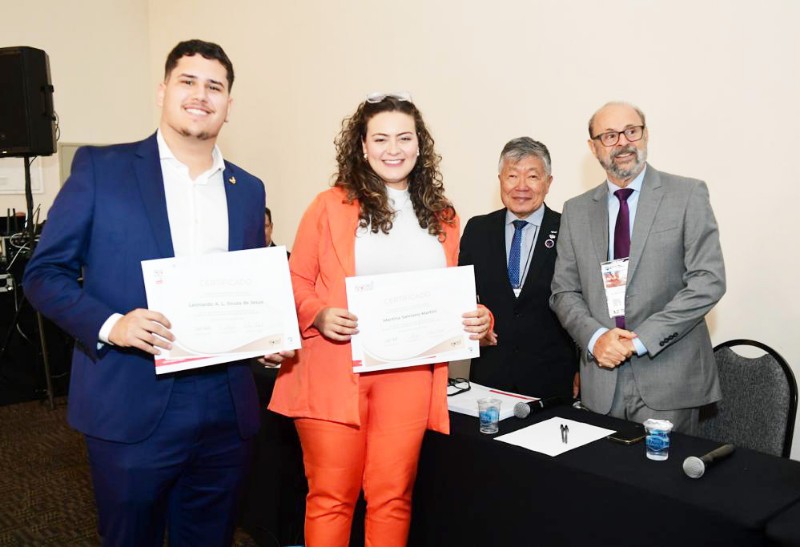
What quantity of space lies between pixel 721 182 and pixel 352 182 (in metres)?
2.21

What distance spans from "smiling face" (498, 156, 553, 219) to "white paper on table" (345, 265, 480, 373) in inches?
38.2

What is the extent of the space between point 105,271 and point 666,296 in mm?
1800

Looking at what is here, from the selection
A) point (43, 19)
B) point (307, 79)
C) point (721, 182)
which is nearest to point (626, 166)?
point (721, 182)

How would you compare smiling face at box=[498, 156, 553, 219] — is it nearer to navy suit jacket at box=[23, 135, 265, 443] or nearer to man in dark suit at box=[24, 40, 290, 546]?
man in dark suit at box=[24, 40, 290, 546]

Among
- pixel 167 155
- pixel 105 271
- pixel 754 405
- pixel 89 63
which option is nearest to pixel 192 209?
pixel 167 155

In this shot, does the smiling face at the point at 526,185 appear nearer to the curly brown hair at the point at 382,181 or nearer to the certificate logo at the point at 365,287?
the curly brown hair at the point at 382,181

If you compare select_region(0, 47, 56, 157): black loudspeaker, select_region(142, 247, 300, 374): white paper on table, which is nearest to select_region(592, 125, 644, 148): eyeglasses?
select_region(142, 247, 300, 374): white paper on table

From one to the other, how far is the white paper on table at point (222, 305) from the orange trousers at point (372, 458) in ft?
1.30

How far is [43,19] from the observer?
7145 millimetres

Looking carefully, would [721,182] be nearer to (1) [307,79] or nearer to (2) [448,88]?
(2) [448,88]

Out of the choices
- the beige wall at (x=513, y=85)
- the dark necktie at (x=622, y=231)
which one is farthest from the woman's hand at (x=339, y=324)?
the beige wall at (x=513, y=85)

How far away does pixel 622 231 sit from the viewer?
8.34ft

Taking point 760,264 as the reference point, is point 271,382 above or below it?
below

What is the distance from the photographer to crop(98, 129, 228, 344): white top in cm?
186
